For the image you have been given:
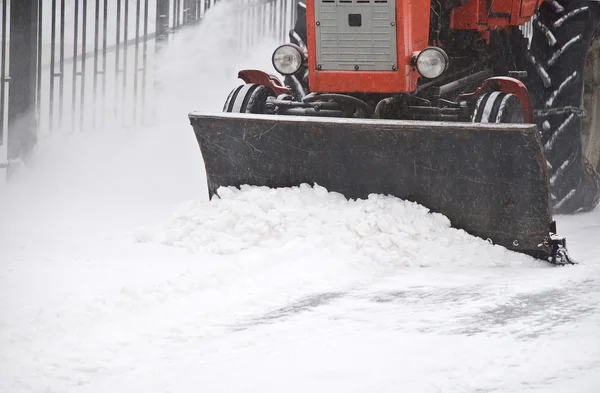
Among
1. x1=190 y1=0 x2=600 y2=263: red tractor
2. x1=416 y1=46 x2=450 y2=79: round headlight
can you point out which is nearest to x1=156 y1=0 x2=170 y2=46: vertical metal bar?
x1=190 y1=0 x2=600 y2=263: red tractor

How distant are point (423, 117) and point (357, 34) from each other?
720mm

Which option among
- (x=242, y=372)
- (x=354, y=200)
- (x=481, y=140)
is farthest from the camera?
(x=354, y=200)

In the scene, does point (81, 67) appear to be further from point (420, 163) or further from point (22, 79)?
point (420, 163)

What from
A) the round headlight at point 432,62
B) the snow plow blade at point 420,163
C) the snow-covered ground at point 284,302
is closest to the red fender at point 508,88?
the round headlight at point 432,62

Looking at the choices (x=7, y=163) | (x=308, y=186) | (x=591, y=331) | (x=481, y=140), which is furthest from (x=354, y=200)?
(x=7, y=163)

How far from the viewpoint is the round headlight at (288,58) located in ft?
20.2

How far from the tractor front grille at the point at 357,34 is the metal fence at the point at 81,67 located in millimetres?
3773

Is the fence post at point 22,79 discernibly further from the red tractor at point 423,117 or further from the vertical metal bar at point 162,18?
the red tractor at point 423,117

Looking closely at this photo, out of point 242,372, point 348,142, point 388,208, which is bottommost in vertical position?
point 242,372

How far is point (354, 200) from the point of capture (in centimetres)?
571

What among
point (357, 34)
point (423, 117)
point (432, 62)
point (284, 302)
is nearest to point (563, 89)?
point (423, 117)

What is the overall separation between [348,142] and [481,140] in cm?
85

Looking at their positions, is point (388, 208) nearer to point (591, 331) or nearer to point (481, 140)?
point (481, 140)

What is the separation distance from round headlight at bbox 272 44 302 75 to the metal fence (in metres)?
3.35
